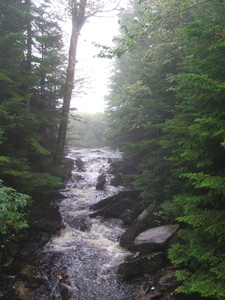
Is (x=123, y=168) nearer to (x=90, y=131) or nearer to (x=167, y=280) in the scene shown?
(x=167, y=280)

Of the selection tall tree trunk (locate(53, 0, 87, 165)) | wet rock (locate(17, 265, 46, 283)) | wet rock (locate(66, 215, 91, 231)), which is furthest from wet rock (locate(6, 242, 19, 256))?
tall tree trunk (locate(53, 0, 87, 165))

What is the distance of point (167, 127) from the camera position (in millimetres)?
5547

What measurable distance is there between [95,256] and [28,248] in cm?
232

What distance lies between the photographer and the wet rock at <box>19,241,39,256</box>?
6520 mm

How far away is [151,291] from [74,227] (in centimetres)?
464

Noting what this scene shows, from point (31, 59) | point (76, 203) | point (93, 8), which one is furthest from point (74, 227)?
point (93, 8)

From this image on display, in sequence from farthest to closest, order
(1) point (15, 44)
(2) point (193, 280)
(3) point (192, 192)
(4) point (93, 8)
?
(4) point (93, 8) < (1) point (15, 44) < (3) point (192, 192) < (2) point (193, 280)

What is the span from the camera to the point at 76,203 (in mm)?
10805

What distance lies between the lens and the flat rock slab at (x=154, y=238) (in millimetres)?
6145

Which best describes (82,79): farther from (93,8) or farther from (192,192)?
(192,192)

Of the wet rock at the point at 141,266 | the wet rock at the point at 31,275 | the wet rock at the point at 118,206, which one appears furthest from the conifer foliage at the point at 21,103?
the wet rock at the point at 141,266

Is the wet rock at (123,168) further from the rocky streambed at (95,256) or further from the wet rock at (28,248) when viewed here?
the wet rock at (28,248)

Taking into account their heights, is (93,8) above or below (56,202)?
above

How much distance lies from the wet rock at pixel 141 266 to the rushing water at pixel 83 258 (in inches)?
10.4
